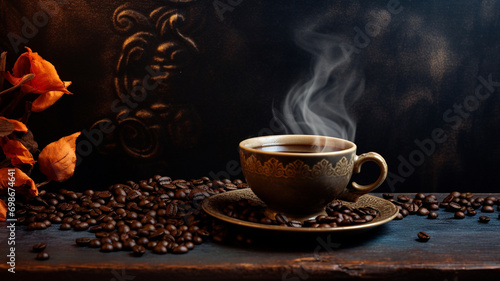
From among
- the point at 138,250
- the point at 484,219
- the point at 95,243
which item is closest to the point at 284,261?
the point at 138,250

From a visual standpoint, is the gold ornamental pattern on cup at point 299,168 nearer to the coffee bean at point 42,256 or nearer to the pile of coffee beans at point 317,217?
the pile of coffee beans at point 317,217

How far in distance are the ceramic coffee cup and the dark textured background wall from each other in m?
0.38

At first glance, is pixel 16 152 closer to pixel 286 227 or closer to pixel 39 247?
pixel 39 247

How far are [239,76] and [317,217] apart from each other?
568mm

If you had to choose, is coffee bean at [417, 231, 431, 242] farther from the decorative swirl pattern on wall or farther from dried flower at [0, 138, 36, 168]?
dried flower at [0, 138, 36, 168]

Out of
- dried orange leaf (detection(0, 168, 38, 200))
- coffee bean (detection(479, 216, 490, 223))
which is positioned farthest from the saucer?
dried orange leaf (detection(0, 168, 38, 200))

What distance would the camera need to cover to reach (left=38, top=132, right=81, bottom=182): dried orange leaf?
1.18 meters

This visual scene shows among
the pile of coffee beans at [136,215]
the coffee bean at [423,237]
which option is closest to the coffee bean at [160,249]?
the pile of coffee beans at [136,215]

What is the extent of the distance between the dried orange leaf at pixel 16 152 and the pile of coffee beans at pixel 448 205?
3.04 ft

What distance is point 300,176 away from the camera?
93 cm

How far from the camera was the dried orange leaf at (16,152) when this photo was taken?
111 centimetres

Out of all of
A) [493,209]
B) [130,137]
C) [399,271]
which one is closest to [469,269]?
[399,271]

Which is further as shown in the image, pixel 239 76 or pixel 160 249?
pixel 239 76

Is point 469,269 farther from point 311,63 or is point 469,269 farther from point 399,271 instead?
point 311,63
